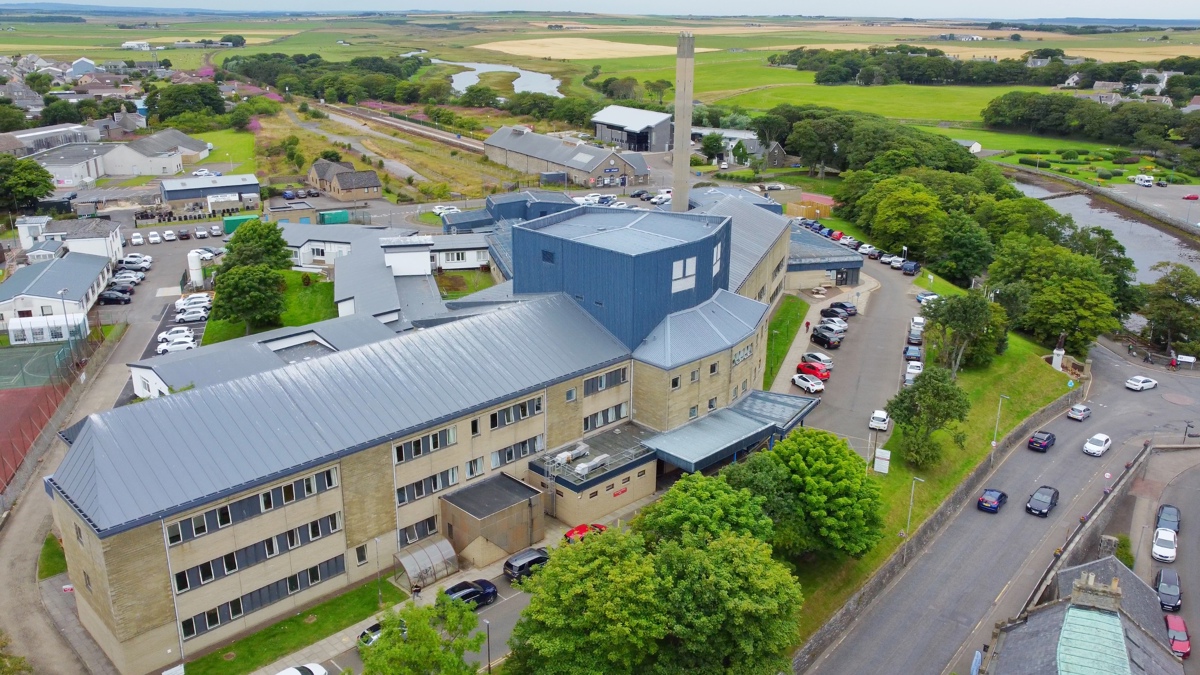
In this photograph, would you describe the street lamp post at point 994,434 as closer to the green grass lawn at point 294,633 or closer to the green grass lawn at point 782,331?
the green grass lawn at point 782,331

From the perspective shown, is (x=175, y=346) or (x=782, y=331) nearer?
(x=175, y=346)

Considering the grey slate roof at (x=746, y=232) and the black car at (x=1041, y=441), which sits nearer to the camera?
the black car at (x=1041, y=441)

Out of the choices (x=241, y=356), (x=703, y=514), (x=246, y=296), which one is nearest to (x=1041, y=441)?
(x=703, y=514)

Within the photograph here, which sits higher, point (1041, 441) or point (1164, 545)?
point (1041, 441)

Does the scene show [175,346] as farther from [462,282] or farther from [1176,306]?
[1176,306]

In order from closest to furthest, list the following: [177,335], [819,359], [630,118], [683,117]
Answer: [819,359]
[177,335]
[683,117]
[630,118]

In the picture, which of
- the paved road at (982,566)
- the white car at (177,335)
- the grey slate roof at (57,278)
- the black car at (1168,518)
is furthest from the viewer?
the grey slate roof at (57,278)

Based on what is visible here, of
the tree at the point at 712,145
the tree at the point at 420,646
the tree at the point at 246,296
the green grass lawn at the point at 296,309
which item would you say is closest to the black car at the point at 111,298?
the green grass lawn at the point at 296,309

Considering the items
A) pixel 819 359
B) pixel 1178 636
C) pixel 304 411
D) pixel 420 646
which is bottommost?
pixel 1178 636
